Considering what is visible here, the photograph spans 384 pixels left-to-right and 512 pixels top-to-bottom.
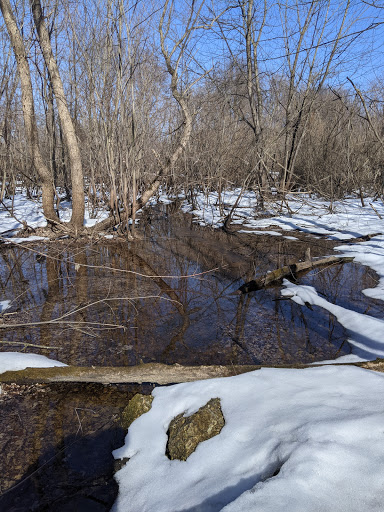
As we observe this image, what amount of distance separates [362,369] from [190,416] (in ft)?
4.10

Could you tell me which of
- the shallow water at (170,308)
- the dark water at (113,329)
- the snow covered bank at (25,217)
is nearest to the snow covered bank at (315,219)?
the dark water at (113,329)

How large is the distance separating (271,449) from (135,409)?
111 centimetres

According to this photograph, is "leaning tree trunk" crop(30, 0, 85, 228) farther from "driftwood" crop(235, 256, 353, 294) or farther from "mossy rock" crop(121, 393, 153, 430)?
"mossy rock" crop(121, 393, 153, 430)

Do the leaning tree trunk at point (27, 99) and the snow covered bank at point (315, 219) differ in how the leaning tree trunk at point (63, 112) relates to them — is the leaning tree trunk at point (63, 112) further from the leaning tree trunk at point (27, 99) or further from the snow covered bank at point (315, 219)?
the snow covered bank at point (315, 219)

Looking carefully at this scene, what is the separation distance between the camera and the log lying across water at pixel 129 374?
2.84m

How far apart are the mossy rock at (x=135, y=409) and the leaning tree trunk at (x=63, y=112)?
6.92 meters

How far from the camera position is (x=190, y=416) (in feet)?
7.86

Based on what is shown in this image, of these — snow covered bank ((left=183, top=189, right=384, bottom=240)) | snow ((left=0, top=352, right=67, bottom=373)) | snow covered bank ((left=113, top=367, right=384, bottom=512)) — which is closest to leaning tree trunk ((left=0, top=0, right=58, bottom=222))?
snow covered bank ((left=183, top=189, right=384, bottom=240))

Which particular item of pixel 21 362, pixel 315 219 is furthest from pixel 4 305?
pixel 315 219

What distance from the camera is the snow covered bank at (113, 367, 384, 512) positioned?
5.08 feet

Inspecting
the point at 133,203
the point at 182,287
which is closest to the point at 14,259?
the point at 133,203

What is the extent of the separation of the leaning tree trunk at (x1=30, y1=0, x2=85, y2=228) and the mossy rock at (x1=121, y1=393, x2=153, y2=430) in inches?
272

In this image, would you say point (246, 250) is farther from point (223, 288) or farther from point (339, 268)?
point (223, 288)

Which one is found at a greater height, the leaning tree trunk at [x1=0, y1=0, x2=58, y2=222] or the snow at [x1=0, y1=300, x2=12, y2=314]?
the leaning tree trunk at [x1=0, y1=0, x2=58, y2=222]
